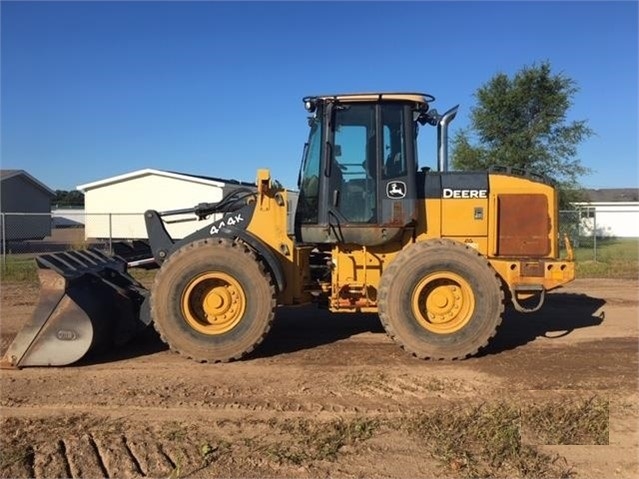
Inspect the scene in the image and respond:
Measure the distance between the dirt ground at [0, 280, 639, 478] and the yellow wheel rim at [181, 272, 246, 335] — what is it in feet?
1.45

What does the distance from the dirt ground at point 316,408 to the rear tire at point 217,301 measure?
0.21 meters

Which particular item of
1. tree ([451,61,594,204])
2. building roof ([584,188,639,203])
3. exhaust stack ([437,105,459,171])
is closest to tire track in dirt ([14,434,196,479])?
exhaust stack ([437,105,459,171])

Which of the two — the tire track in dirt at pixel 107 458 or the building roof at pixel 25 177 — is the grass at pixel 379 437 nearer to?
the tire track in dirt at pixel 107 458

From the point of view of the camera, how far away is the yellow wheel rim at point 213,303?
265 inches

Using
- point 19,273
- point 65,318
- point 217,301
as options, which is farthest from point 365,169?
point 19,273

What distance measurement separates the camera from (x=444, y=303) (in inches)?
272

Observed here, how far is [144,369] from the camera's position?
6402 mm

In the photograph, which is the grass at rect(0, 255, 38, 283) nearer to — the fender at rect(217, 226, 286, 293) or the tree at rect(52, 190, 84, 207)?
the fender at rect(217, 226, 286, 293)

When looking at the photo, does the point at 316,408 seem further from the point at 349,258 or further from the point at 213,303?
the point at 349,258

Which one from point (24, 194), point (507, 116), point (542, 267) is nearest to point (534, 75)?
point (507, 116)

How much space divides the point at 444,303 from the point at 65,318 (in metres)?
4.03

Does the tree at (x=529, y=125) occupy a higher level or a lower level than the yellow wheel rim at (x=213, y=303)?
higher

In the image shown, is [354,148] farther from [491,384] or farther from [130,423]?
[130,423]

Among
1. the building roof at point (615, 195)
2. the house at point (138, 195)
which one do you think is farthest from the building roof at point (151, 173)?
the building roof at point (615, 195)
